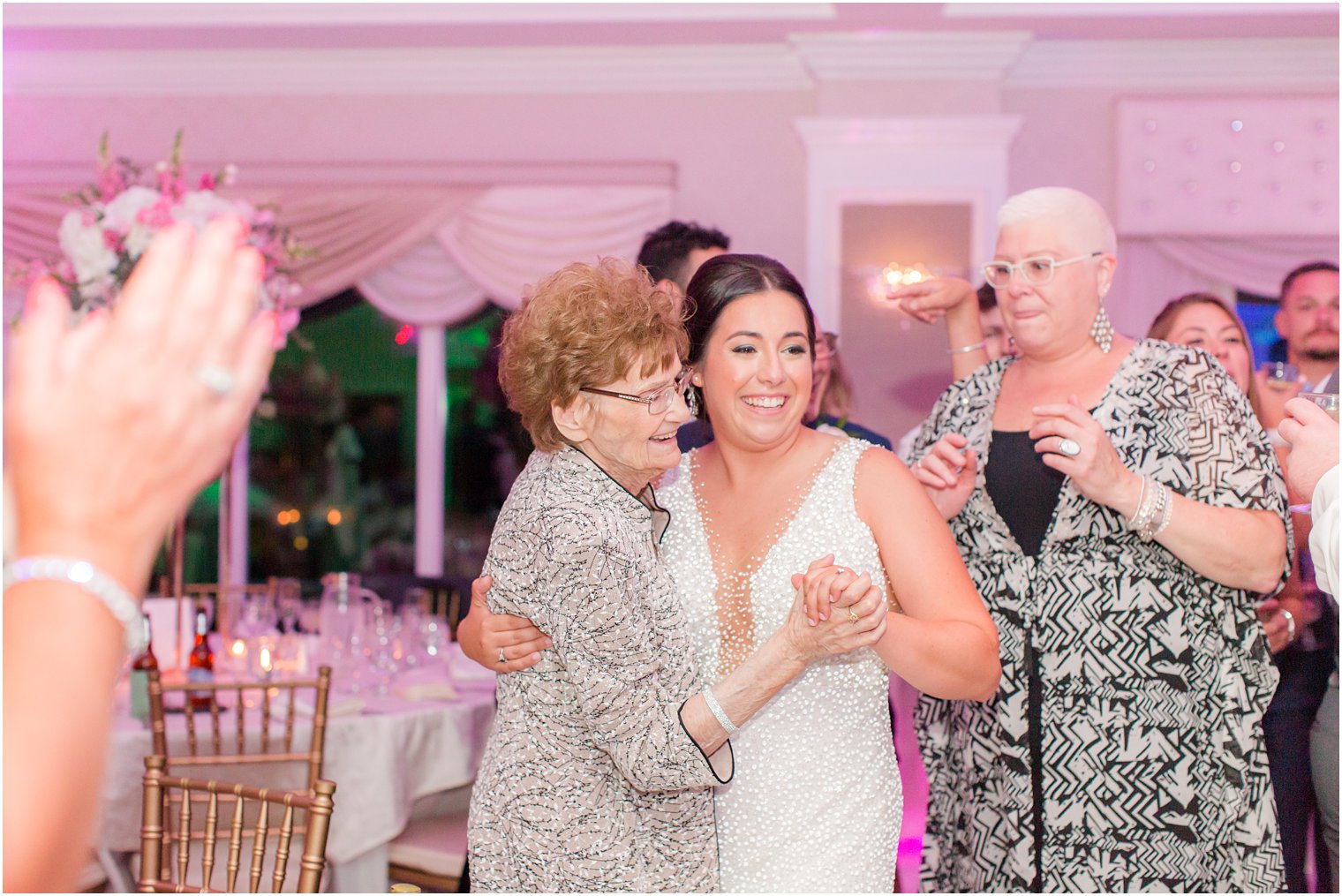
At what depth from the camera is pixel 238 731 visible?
3426mm

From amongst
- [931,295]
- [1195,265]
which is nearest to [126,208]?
[931,295]

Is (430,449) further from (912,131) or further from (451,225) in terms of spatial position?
(912,131)

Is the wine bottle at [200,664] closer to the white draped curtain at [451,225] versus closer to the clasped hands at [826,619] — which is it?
the clasped hands at [826,619]

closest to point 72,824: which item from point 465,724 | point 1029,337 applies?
point 1029,337

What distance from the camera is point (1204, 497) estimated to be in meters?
2.24

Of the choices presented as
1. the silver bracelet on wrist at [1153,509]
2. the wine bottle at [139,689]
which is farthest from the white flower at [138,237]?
the silver bracelet on wrist at [1153,509]

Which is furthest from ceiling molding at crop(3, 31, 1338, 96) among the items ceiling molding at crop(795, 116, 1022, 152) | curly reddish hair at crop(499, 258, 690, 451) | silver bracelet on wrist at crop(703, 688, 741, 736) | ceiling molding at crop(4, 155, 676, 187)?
silver bracelet on wrist at crop(703, 688, 741, 736)

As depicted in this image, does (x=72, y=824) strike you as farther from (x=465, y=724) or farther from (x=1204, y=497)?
(x=465, y=724)

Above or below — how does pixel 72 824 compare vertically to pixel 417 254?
below

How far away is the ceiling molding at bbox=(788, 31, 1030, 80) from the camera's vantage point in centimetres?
584

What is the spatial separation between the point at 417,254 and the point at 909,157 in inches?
99.5

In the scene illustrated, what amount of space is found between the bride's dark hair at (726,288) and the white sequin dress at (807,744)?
0.90ft

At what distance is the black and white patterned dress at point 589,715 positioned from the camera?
1.68m

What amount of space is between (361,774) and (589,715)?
210cm
